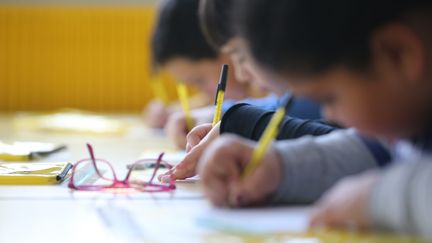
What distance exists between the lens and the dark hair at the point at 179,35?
73.1 inches

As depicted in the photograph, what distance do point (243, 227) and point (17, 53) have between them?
2.63 metres

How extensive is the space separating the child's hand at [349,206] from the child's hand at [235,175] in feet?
0.40

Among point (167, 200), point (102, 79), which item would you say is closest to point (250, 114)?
point (167, 200)

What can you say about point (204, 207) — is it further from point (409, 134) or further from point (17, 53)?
point (17, 53)

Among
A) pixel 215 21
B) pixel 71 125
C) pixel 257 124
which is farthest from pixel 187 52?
pixel 257 124

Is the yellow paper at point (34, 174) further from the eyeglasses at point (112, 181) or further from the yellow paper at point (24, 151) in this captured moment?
the yellow paper at point (24, 151)

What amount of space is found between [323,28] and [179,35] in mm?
1338

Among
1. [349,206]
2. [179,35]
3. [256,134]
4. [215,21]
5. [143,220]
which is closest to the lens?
[349,206]

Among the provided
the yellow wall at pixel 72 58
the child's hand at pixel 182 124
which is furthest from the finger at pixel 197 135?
the yellow wall at pixel 72 58

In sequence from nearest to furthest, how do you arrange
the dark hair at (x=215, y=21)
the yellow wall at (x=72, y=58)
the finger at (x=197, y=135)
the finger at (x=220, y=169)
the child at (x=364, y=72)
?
the child at (x=364, y=72) < the finger at (x=220, y=169) < the finger at (x=197, y=135) < the dark hair at (x=215, y=21) < the yellow wall at (x=72, y=58)

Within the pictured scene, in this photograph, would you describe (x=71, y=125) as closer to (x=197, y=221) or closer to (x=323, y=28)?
(x=197, y=221)

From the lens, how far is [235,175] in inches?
28.3

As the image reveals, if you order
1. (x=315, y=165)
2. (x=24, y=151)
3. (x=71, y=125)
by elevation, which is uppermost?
(x=315, y=165)

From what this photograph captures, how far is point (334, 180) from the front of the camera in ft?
2.44
